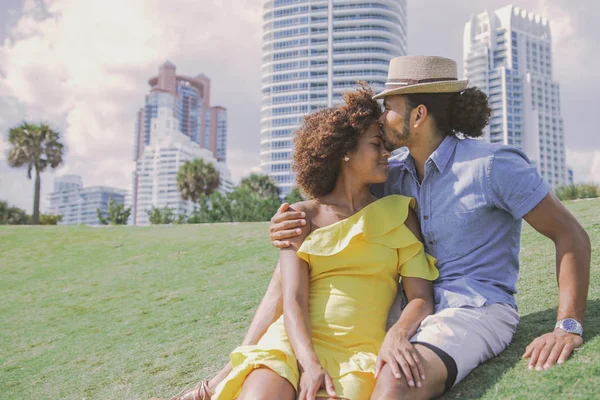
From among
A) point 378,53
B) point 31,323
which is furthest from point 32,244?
point 378,53

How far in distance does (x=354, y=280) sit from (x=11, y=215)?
38.0 metres

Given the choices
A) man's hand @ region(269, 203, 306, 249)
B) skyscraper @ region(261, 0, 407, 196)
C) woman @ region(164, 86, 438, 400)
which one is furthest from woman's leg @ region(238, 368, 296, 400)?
skyscraper @ region(261, 0, 407, 196)

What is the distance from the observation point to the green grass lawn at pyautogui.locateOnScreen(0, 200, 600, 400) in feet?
9.37

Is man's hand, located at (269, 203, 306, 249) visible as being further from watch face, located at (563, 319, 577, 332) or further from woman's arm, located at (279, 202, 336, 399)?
watch face, located at (563, 319, 577, 332)

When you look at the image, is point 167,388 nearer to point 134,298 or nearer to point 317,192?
point 317,192

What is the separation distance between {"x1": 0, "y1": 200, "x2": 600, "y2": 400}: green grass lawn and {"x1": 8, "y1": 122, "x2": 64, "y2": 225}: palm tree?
2130 cm

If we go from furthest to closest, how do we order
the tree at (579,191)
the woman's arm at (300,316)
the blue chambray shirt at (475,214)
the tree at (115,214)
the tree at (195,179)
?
the tree at (195,179) < the tree at (115,214) < the tree at (579,191) < the blue chambray shirt at (475,214) < the woman's arm at (300,316)

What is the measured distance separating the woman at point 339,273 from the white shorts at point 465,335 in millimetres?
109

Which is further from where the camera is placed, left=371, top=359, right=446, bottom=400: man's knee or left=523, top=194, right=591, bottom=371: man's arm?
left=523, top=194, right=591, bottom=371: man's arm

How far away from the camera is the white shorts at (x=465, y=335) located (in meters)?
2.71

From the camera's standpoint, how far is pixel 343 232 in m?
3.09

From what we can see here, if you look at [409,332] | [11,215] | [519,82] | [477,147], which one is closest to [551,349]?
[409,332]

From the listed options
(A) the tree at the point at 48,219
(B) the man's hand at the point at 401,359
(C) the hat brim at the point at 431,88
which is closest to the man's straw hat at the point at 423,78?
(C) the hat brim at the point at 431,88

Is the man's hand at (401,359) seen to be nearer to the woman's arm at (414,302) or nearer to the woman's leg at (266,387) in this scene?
the woman's arm at (414,302)
